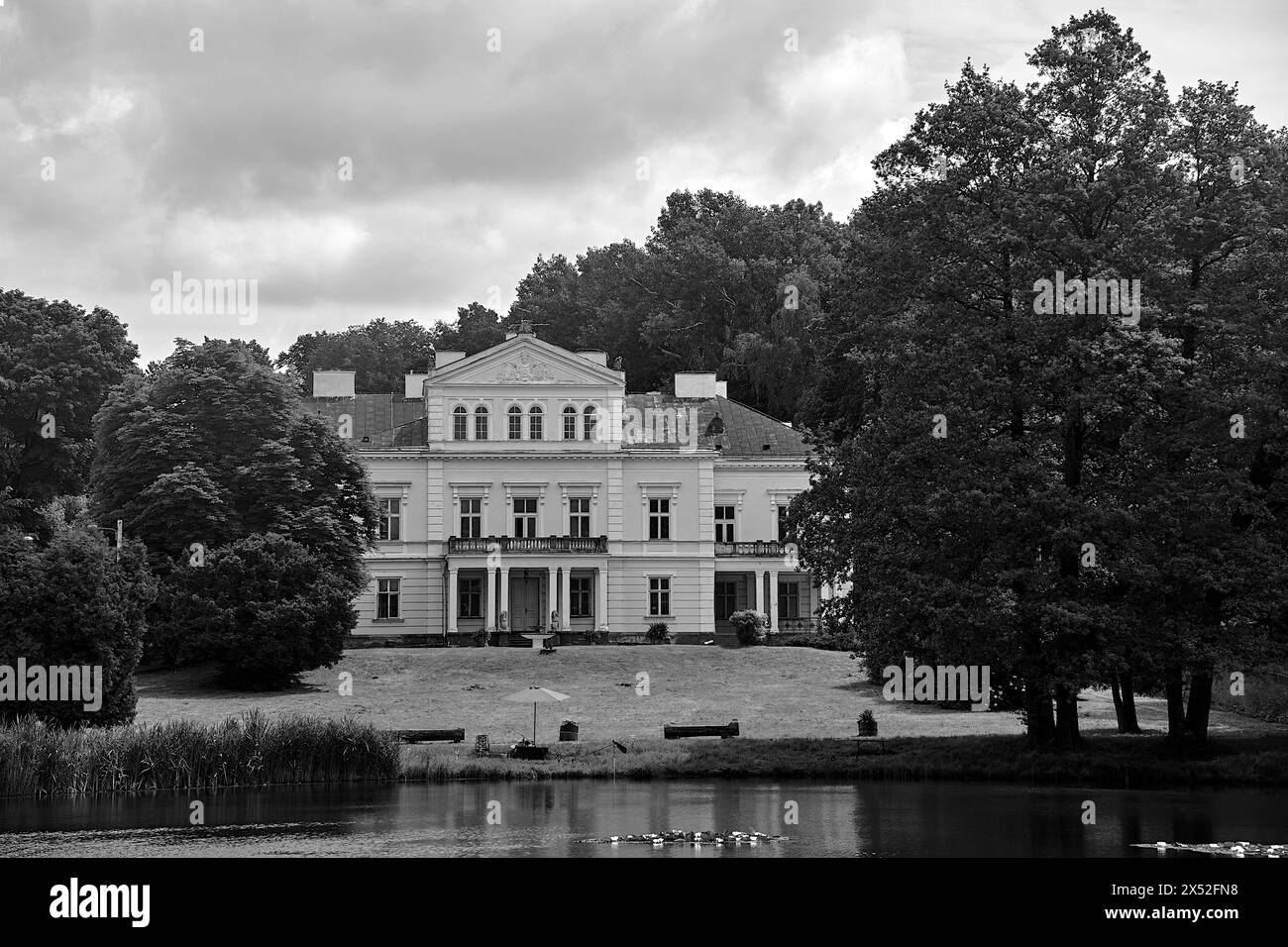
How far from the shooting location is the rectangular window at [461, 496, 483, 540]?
68.8 meters

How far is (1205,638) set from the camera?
32969 millimetres

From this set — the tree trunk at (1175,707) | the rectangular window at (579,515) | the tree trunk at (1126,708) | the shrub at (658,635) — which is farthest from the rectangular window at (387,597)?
the tree trunk at (1175,707)

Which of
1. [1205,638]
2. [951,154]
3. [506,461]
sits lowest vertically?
[1205,638]

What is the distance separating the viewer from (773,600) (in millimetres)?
68000

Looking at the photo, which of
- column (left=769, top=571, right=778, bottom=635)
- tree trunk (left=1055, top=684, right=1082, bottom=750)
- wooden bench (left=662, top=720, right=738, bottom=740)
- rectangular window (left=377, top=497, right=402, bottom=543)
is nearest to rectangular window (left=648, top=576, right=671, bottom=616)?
column (left=769, top=571, right=778, bottom=635)

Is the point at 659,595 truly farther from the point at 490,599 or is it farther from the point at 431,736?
the point at 431,736

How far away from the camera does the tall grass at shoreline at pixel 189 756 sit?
30.9 meters

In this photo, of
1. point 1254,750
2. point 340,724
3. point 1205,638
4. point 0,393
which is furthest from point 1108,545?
point 0,393

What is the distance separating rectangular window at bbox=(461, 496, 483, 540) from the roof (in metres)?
3.09

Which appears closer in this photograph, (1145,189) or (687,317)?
(1145,189)

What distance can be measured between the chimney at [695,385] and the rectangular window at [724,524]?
5.59m

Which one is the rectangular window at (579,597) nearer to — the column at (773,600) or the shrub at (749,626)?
the column at (773,600)
